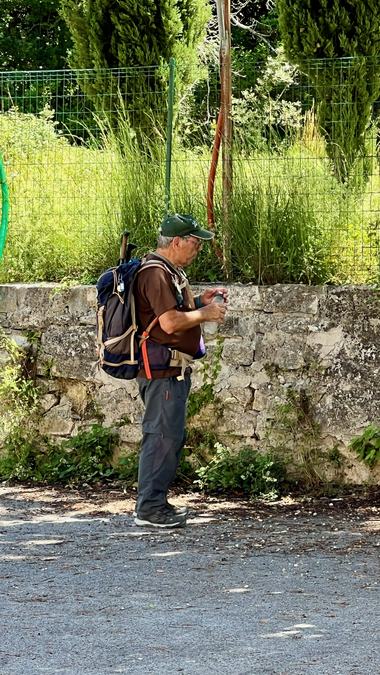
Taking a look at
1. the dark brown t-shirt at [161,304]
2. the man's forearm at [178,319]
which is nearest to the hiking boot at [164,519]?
the dark brown t-shirt at [161,304]

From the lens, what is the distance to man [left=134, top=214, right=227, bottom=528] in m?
7.68

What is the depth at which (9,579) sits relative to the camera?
666 cm

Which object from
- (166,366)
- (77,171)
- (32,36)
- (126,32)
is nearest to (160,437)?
(166,366)

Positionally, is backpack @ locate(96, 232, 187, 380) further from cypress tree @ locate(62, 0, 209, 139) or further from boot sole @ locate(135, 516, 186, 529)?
cypress tree @ locate(62, 0, 209, 139)

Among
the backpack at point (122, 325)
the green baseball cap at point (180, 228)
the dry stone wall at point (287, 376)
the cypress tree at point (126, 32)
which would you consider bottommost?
the dry stone wall at point (287, 376)

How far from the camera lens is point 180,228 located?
770 centimetres

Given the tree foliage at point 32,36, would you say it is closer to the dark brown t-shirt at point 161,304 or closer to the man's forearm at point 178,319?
the dark brown t-shirt at point 161,304

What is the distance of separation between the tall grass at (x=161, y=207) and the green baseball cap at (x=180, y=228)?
4.77ft

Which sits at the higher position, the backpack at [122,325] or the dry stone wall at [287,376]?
the backpack at [122,325]

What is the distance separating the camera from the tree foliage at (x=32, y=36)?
26531 millimetres

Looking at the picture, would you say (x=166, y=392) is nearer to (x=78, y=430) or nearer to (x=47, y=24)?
A: (x=78, y=430)

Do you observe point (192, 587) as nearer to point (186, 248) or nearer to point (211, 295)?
point (211, 295)

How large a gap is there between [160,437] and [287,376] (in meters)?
1.44

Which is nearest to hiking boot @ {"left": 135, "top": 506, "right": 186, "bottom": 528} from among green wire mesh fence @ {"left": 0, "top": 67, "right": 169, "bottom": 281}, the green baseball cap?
the green baseball cap
